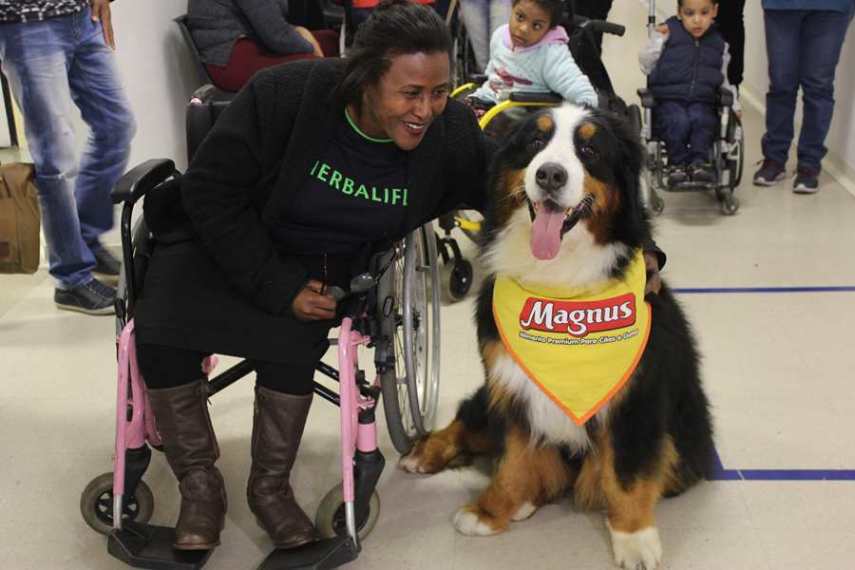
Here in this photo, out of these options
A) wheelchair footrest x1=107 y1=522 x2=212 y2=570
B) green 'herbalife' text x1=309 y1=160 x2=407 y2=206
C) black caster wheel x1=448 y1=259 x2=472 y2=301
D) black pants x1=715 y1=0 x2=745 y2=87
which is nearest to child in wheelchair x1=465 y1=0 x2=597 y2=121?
black caster wheel x1=448 y1=259 x2=472 y2=301

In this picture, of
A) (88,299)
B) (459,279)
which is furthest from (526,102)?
(88,299)

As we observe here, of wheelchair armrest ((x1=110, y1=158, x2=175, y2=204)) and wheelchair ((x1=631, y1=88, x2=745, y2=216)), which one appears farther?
wheelchair ((x1=631, y1=88, x2=745, y2=216))

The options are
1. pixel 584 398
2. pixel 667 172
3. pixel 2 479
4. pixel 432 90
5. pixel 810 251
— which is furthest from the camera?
pixel 667 172

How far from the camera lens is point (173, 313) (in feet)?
5.92

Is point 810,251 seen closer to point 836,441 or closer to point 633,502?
point 836,441

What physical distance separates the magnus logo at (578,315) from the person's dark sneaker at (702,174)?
2.34 m

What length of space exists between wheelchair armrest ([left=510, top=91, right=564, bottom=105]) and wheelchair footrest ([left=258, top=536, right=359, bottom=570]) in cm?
189

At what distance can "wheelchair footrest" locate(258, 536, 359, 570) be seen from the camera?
5.87ft

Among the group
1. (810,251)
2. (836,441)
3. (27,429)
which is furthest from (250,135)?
(810,251)

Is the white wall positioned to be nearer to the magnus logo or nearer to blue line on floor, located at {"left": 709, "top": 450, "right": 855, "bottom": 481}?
the magnus logo

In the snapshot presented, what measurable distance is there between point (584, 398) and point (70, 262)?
210cm

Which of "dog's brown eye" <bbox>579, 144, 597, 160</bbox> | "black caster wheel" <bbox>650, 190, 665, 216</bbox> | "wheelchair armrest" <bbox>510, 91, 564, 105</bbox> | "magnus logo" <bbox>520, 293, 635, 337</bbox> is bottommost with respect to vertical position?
"black caster wheel" <bbox>650, 190, 665, 216</bbox>

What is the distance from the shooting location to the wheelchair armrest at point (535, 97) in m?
3.24

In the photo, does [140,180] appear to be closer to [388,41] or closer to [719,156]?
[388,41]
